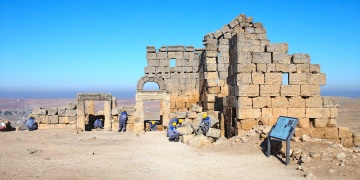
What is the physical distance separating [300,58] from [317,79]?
1.01m

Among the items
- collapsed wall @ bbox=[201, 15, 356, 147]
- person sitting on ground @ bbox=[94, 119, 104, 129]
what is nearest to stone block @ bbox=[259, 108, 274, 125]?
collapsed wall @ bbox=[201, 15, 356, 147]

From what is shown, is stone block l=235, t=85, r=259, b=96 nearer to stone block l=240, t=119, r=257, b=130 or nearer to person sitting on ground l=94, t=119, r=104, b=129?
stone block l=240, t=119, r=257, b=130

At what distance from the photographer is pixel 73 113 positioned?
1789 cm

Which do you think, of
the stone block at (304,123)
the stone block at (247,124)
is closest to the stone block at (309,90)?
the stone block at (304,123)

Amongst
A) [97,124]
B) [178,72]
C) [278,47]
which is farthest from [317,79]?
[97,124]

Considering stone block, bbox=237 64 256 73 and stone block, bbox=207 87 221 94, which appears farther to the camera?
stone block, bbox=207 87 221 94

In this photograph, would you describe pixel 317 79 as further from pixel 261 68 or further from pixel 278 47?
pixel 261 68

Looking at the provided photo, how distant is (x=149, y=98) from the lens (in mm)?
18578

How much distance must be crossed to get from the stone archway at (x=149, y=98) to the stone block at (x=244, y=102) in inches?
307

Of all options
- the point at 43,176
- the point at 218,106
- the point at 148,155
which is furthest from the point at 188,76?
the point at 43,176

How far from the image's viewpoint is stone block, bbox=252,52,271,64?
11.2 m

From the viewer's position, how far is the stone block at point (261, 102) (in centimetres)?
1116

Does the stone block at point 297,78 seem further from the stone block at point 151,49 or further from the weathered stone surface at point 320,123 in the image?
the stone block at point 151,49

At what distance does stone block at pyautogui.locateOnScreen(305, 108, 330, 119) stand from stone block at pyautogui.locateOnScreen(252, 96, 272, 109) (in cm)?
150
